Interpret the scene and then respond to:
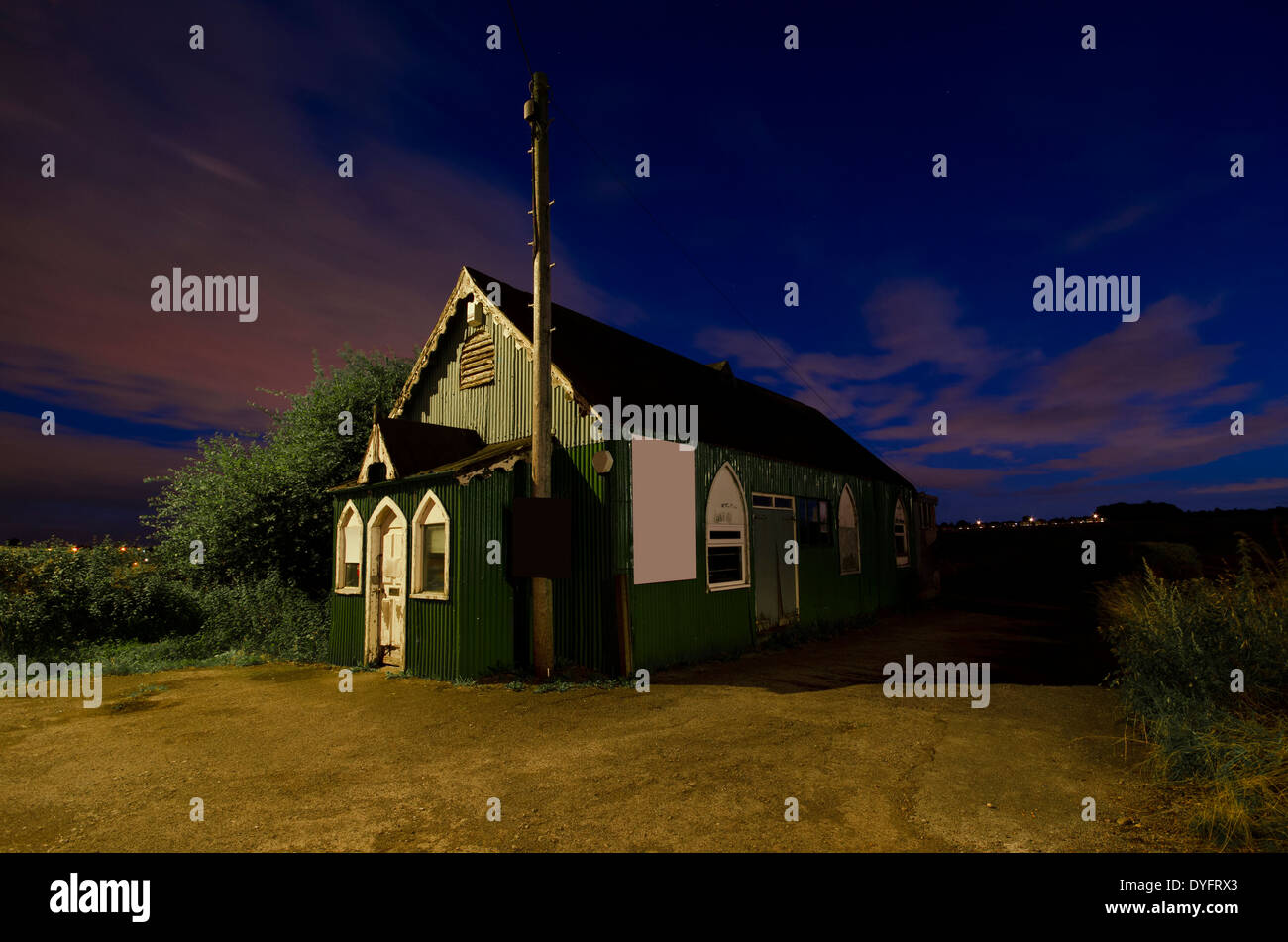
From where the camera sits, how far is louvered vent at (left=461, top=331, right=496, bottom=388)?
13.8m

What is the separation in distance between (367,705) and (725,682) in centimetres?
549

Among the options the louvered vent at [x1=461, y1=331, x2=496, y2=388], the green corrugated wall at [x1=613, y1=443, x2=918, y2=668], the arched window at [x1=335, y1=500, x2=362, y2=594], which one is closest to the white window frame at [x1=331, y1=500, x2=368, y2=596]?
the arched window at [x1=335, y1=500, x2=362, y2=594]

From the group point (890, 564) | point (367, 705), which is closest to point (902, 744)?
point (367, 705)

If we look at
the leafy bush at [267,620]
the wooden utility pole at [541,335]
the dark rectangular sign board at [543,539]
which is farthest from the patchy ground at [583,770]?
the leafy bush at [267,620]

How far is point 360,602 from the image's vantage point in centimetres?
1220

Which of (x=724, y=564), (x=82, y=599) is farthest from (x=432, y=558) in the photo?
(x=82, y=599)

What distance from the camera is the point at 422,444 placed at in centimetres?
1286

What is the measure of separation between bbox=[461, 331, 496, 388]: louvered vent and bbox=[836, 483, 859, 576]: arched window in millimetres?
10343

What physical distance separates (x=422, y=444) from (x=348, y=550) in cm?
263

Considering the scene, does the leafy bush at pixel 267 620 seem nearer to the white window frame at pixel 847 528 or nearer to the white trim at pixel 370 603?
the white trim at pixel 370 603

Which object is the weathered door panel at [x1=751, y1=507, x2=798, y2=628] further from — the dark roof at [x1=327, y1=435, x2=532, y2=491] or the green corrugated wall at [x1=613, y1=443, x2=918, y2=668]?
the dark roof at [x1=327, y1=435, x2=532, y2=491]

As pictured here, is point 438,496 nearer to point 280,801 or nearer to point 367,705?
point 367,705
